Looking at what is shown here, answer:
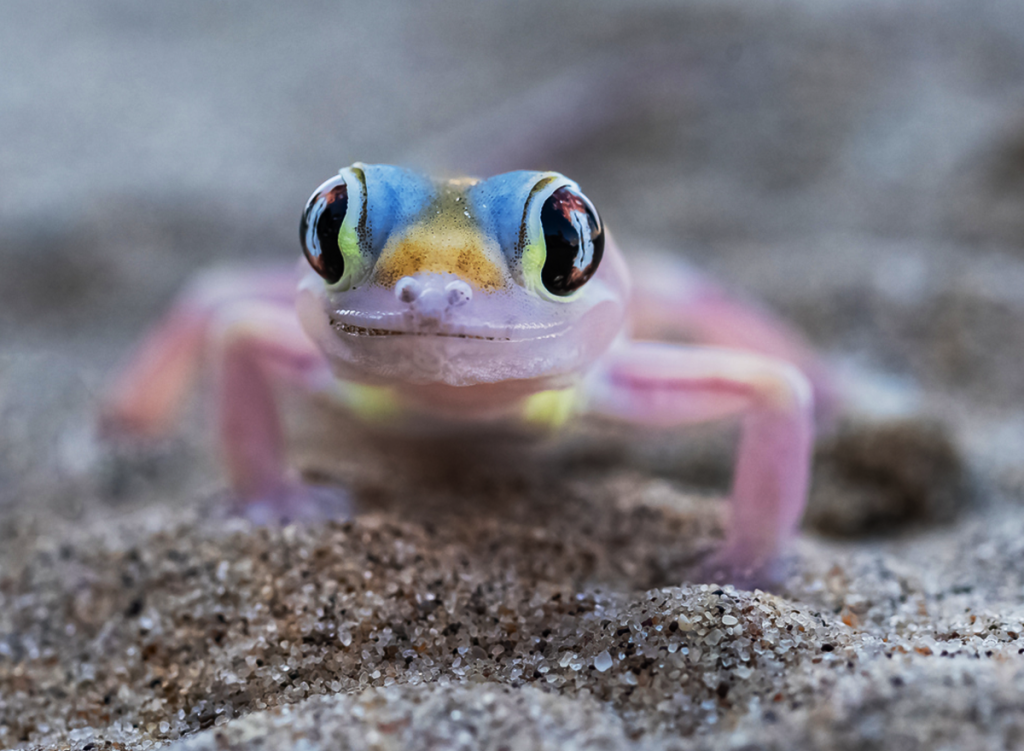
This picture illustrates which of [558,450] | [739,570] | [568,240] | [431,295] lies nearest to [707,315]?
[558,450]

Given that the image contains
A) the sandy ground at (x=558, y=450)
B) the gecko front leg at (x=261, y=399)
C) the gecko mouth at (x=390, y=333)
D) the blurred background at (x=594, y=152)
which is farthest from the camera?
the blurred background at (x=594, y=152)

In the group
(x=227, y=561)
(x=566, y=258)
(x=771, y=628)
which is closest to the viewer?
(x=771, y=628)

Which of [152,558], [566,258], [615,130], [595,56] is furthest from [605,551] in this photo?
[595,56]

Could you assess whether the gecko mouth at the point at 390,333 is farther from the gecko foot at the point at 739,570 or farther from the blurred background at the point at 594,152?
the blurred background at the point at 594,152

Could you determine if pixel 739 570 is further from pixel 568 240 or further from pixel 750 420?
pixel 568 240

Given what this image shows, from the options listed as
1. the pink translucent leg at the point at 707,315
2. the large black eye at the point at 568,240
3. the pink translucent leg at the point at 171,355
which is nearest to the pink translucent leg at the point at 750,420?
the large black eye at the point at 568,240

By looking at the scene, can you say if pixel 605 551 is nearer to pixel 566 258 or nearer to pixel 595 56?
pixel 566 258

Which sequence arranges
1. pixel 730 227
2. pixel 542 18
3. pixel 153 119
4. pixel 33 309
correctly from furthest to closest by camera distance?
pixel 542 18, pixel 153 119, pixel 730 227, pixel 33 309
